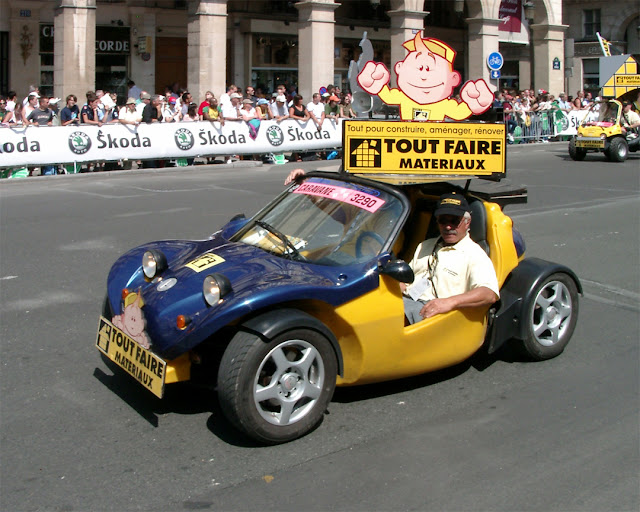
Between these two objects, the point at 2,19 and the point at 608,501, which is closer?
the point at 608,501

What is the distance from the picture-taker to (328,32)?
2766 centimetres

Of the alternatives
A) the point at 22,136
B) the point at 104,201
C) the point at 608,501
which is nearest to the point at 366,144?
the point at 608,501

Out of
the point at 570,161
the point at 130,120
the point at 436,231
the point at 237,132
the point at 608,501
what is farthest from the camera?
the point at 570,161

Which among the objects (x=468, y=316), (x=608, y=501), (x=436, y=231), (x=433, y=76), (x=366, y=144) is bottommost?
(x=608, y=501)

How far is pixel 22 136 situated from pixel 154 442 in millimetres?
13665

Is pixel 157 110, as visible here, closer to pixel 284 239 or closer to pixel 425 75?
pixel 425 75

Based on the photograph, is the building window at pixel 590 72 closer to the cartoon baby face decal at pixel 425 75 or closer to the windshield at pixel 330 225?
the cartoon baby face decal at pixel 425 75

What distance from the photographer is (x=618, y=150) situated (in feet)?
70.3

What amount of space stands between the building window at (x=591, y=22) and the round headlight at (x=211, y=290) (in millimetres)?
53047

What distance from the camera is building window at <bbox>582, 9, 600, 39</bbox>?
52484mm

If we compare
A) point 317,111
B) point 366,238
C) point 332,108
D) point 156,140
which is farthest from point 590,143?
point 366,238

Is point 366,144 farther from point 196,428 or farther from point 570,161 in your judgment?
point 570,161

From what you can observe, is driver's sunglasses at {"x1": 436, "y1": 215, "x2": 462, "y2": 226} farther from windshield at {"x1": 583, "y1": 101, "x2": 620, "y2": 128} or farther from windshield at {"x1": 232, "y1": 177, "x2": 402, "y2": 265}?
windshield at {"x1": 583, "y1": 101, "x2": 620, "y2": 128}

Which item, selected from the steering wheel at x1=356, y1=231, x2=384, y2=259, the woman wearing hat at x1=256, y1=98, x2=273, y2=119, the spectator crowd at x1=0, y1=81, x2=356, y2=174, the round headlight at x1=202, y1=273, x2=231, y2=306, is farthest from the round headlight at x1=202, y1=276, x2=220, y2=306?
the woman wearing hat at x1=256, y1=98, x2=273, y2=119
